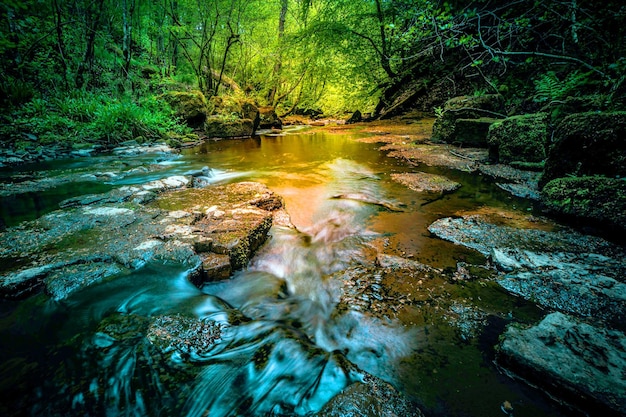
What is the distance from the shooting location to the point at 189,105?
11078 mm

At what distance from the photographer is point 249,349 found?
1470 millimetres

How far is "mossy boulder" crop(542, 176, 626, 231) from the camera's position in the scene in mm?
2312

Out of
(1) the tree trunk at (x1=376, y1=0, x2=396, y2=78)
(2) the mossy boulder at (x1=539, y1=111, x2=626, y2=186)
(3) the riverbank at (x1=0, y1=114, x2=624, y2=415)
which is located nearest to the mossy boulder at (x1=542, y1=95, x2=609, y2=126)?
(2) the mossy boulder at (x1=539, y1=111, x2=626, y2=186)

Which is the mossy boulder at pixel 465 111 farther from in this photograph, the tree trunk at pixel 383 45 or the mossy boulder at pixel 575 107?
the tree trunk at pixel 383 45

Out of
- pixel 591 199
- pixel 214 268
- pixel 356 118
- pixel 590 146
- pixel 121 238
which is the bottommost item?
pixel 214 268

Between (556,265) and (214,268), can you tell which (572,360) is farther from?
(214,268)

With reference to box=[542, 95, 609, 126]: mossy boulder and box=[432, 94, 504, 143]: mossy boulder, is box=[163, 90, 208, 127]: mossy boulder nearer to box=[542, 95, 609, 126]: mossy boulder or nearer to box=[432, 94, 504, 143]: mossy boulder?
box=[432, 94, 504, 143]: mossy boulder

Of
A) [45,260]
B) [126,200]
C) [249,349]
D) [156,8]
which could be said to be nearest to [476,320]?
[249,349]

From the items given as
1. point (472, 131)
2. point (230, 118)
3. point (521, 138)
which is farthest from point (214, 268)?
point (230, 118)

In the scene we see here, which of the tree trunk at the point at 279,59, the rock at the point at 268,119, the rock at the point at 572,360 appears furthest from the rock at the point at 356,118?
the rock at the point at 572,360

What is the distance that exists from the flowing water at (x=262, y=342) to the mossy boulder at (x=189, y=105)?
10.6 meters

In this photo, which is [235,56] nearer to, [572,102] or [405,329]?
[572,102]

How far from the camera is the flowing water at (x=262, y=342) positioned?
118 cm

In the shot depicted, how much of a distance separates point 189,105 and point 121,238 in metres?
10.5
